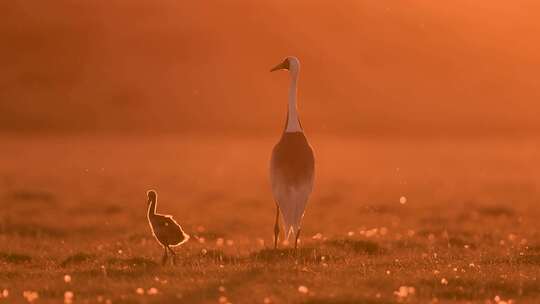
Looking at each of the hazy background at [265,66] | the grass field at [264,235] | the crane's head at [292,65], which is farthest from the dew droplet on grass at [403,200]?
the hazy background at [265,66]

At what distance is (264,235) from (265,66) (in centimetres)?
10961

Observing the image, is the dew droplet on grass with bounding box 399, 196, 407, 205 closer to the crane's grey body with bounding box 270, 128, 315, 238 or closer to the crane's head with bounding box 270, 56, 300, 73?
the crane's head with bounding box 270, 56, 300, 73

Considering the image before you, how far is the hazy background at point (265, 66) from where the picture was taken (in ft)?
382

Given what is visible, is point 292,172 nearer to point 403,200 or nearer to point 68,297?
point 68,297

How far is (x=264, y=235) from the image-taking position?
25.8m

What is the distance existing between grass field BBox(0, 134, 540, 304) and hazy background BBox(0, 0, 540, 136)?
44.6 meters

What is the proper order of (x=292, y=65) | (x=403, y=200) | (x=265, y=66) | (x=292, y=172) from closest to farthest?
1. (x=292, y=172)
2. (x=292, y=65)
3. (x=403, y=200)
4. (x=265, y=66)

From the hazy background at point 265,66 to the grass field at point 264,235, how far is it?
44.6m

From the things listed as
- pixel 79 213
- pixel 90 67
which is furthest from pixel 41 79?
pixel 79 213

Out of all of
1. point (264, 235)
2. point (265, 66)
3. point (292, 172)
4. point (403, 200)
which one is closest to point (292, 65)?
point (292, 172)

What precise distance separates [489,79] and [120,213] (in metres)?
106

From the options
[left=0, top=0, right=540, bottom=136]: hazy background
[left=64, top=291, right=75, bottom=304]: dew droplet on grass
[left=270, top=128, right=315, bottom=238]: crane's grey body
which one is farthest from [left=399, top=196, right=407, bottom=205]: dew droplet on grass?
[left=0, top=0, right=540, bottom=136]: hazy background

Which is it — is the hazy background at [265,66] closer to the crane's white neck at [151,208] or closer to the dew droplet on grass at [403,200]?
the dew droplet on grass at [403,200]

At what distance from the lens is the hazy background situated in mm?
116312
